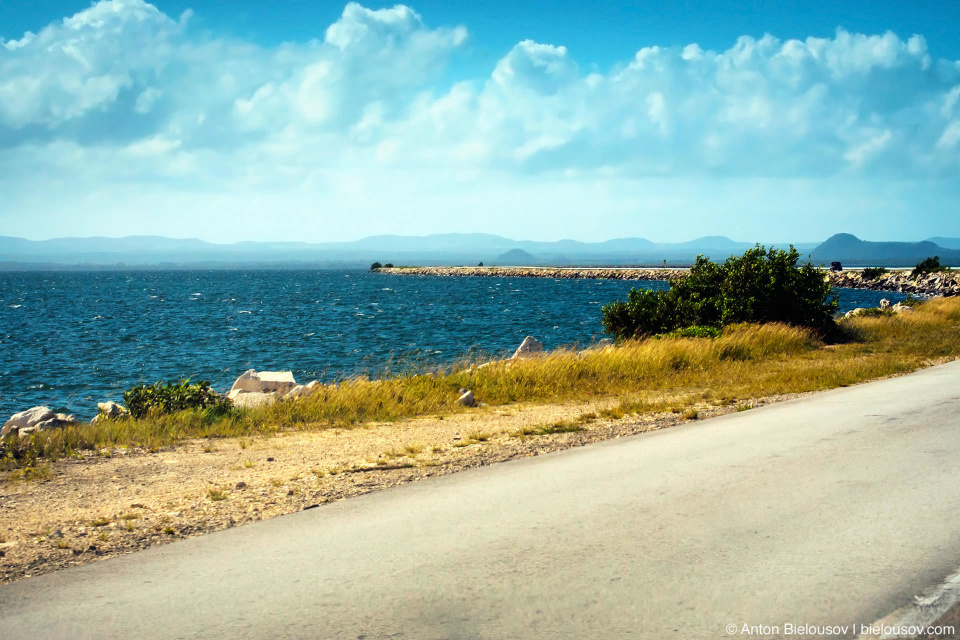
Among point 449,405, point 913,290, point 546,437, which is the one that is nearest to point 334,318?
point 449,405

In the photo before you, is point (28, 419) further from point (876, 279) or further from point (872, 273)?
point (872, 273)

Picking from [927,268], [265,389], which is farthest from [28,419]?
[927,268]

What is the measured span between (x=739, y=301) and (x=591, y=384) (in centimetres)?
1054

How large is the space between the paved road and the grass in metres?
3.62

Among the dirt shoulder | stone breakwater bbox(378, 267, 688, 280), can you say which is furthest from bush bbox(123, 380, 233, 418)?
stone breakwater bbox(378, 267, 688, 280)

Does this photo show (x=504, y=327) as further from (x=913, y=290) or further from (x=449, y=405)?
(x=913, y=290)

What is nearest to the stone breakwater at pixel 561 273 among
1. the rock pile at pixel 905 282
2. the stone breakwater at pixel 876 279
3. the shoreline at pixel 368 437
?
the stone breakwater at pixel 876 279

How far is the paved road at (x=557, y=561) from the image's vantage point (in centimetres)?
430

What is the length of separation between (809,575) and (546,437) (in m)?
5.47

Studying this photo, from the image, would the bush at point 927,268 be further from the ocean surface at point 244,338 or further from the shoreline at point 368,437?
the shoreline at point 368,437

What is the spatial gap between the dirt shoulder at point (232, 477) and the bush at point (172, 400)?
2.18 m

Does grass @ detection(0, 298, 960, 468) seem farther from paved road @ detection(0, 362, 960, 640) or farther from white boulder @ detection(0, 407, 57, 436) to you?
paved road @ detection(0, 362, 960, 640)

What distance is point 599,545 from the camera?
539cm

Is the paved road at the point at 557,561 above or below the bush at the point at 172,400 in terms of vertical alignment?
above
